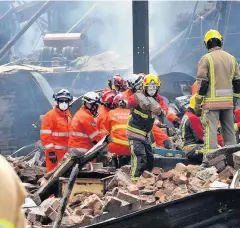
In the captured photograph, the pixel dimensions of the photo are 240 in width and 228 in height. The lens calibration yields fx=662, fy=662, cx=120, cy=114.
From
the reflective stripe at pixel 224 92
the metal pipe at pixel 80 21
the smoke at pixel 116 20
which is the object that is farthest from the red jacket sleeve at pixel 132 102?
the metal pipe at pixel 80 21

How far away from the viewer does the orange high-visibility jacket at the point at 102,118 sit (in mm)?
9438

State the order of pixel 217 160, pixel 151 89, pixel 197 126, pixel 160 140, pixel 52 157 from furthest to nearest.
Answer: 1. pixel 160 140
2. pixel 52 157
3. pixel 197 126
4. pixel 151 89
5. pixel 217 160

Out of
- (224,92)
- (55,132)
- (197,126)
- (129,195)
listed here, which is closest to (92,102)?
(55,132)

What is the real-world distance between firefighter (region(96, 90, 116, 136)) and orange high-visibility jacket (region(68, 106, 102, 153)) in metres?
0.12

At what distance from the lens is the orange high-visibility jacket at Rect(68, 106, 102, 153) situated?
30.6ft

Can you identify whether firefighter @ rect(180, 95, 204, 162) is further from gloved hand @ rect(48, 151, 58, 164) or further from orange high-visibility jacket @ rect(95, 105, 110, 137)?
gloved hand @ rect(48, 151, 58, 164)

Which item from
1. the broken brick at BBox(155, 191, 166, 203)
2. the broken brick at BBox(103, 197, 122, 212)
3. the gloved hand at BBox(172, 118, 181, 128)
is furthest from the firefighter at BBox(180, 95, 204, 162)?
the broken brick at BBox(103, 197, 122, 212)

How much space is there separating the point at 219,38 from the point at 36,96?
349 inches

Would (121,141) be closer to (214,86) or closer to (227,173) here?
(214,86)

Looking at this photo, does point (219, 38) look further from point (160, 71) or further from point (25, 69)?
point (160, 71)

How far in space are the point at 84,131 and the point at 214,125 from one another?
220cm

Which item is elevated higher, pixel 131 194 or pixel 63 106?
pixel 63 106

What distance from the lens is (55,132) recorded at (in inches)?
384

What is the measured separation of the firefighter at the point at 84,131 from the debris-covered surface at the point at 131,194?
4.02 feet
